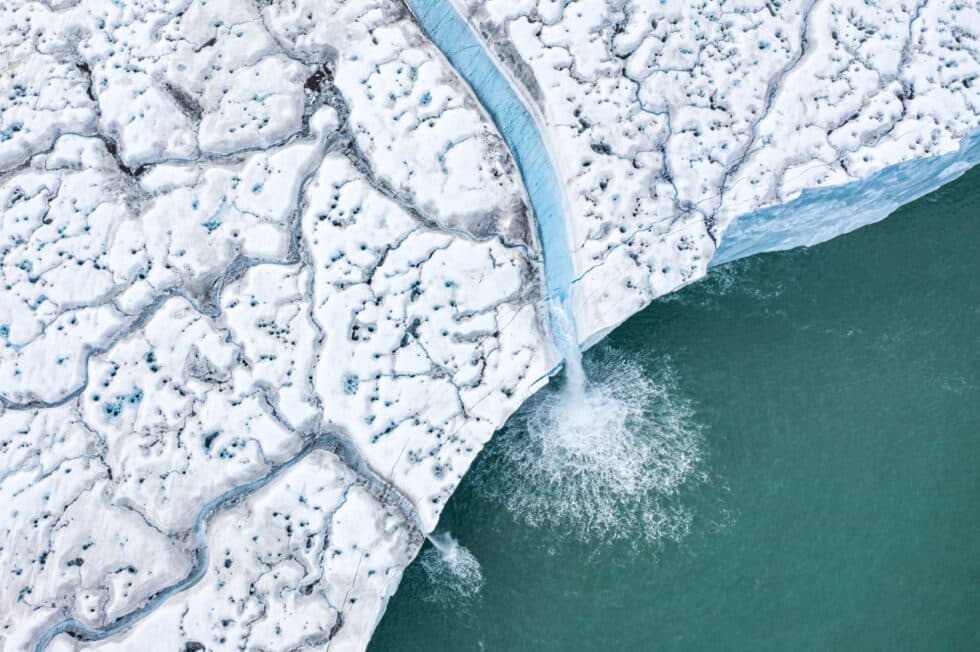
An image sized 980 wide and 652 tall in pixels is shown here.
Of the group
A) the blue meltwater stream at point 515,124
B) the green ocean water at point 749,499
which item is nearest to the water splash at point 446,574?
the green ocean water at point 749,499

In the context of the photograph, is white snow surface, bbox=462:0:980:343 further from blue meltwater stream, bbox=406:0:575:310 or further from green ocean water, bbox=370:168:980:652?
green ocean water, bbox=370:168:980:652

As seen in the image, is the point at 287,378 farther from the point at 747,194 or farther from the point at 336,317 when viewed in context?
the point at 747,194

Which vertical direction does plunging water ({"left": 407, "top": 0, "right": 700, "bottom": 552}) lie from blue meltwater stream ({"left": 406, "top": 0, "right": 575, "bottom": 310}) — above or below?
below

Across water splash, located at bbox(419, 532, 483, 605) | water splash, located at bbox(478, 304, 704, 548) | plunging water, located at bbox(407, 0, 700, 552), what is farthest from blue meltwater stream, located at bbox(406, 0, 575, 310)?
water splash, located at bbox(419, 532, 483, 605)

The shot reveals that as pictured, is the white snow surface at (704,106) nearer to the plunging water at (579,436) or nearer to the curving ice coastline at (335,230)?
the curving ice coastline at (335,230)

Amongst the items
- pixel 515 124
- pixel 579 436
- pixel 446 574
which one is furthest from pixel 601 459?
pixel 515 124

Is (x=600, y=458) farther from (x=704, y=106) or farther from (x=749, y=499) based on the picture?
(x=704, y=106)
